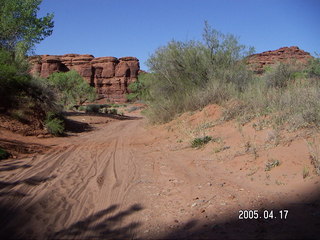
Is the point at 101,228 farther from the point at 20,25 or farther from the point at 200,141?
the point at 20,25

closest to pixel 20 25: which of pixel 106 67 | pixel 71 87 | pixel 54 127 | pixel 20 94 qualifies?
pixel 20 94

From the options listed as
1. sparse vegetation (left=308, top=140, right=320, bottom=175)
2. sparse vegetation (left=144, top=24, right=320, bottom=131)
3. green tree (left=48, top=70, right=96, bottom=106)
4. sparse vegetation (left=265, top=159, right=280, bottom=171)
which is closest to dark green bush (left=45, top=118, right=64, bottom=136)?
sparse vegetation (left=144, top=24, right=320, bottom=131)

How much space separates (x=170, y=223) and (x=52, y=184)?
2.68 meters

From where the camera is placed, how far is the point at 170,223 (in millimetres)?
3613

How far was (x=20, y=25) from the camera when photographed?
17.9 m

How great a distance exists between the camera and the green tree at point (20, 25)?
16.6 metres

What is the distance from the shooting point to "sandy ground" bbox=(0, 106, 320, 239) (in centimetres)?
335

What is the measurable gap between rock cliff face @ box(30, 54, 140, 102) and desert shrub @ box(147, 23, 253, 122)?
61380mm

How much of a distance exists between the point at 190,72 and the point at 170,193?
1114 centimetres

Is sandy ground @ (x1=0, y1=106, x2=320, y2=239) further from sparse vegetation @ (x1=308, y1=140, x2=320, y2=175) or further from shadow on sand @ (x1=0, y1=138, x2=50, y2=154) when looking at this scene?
shadow on sand @ (x1=0, y1=138, x2=50, y2=154)

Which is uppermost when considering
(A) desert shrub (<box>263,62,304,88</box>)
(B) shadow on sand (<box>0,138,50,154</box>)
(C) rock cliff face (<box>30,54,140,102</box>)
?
(C) rock cliff face (<box>30,54,140,102</box>)

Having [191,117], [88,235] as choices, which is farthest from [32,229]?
[191,117]

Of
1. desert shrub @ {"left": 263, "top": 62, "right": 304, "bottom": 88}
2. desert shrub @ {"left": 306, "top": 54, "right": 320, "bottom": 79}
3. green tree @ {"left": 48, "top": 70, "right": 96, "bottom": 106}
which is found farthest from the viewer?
green tree @ {"left": 48, "top": 70, "right": 96, "bottom": 106}

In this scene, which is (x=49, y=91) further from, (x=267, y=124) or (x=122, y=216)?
(x=122, y=216)
